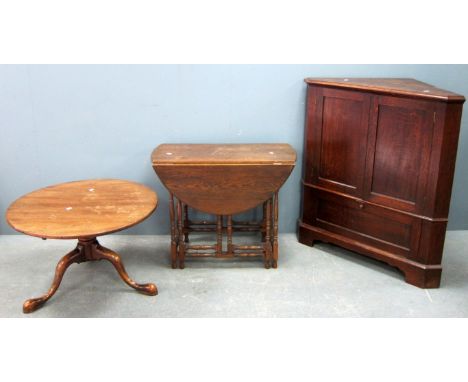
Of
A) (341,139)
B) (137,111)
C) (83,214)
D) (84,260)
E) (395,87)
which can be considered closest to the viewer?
(83,214)

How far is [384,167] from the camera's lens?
3119 mm

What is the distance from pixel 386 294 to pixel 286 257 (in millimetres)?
687

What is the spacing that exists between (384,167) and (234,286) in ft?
3.60

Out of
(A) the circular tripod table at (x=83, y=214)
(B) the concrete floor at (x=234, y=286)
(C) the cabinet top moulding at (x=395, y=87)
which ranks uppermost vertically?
(C) the cabinet top moulding at (x=395, y=87)

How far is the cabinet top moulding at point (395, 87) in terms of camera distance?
281 centimetres

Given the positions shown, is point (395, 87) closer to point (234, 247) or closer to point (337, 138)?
point (337, 138)

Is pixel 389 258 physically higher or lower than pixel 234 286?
higher

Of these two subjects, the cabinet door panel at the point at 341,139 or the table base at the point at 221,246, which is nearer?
the cabinet door panel at the point at 341,139

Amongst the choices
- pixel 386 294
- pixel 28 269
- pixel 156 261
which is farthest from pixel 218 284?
pixel 28 269

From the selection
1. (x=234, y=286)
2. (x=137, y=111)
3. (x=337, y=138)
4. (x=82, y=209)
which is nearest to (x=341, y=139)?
(x=337, y=138)

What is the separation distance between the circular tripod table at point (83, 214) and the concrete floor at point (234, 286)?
14 centimetres

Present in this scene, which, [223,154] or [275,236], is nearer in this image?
[223,154]

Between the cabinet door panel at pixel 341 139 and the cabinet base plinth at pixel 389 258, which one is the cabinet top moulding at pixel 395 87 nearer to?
the cabinet door panel at pixel 341 139

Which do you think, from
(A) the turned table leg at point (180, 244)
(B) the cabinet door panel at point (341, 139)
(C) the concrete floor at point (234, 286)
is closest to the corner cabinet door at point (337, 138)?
(B) the cabinet door panel at point (341, 139)
